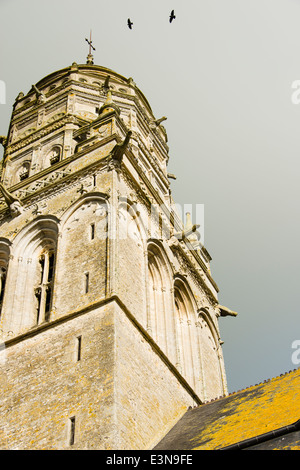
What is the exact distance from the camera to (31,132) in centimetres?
3056

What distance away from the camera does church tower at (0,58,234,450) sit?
661 inches

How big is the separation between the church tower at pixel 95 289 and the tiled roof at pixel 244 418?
547 millimetres

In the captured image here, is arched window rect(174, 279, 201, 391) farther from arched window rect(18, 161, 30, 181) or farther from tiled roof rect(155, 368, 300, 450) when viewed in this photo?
arched window rect(18, 161, 30, 181)

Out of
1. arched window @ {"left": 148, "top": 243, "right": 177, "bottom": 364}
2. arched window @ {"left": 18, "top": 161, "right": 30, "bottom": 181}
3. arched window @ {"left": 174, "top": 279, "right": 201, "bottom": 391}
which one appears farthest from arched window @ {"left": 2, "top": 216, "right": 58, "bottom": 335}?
arched window @ {"left": 18, "top": 161, "right": 30, "bottom": 181}

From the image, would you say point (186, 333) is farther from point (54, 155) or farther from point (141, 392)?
point (54, 155)

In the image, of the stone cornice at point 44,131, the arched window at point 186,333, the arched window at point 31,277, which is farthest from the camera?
the stone cornice at point 44,131

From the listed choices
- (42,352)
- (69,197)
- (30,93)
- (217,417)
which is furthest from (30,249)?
(30,93)

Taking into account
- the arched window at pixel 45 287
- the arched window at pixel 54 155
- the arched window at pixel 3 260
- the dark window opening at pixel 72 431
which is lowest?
the dark window opening at pixel 72 431

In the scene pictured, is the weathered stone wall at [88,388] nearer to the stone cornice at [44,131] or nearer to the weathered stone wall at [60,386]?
the weathered stone wall at [60,386]

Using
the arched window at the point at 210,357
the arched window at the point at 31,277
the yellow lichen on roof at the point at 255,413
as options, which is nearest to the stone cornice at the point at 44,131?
the arched window at the point at 31,277

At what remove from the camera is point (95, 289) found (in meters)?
19.2

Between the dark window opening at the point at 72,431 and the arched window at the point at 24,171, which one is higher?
the arched window at the point at 24,171

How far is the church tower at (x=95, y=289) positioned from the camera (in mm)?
16781
